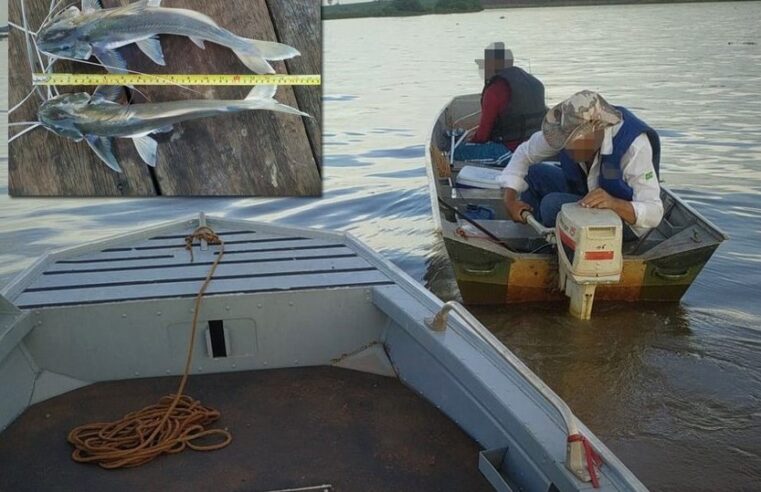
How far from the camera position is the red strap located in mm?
1973

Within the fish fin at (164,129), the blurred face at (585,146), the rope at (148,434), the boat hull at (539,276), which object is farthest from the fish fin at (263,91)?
the blurred face at (585,146)

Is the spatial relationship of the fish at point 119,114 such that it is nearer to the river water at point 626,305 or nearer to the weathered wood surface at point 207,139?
the weathered wood surface at point 207,139

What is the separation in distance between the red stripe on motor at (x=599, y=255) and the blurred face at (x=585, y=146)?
79 cm

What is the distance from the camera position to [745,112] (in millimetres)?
16594

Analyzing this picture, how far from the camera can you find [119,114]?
165 inches

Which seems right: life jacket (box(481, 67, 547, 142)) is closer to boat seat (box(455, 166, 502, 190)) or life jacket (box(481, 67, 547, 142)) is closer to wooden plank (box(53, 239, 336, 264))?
boat seat (box(455, 166, 502, 190))

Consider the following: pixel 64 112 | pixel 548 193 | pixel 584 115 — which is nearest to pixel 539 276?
pixel 548 193

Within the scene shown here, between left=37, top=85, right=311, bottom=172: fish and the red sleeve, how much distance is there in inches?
159

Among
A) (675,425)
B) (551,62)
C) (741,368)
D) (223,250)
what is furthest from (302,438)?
(551,62)

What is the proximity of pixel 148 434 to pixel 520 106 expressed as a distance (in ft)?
19.9

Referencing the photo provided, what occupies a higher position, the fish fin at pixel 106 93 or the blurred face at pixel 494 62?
the fish fin at pixel 106 93

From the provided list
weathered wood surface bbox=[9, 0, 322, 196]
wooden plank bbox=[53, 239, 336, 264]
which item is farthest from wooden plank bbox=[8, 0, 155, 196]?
wooden plank bbox=[53, 239, 336, 264]

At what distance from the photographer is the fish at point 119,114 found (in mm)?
4141

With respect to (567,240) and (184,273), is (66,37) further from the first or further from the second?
(567,240)
